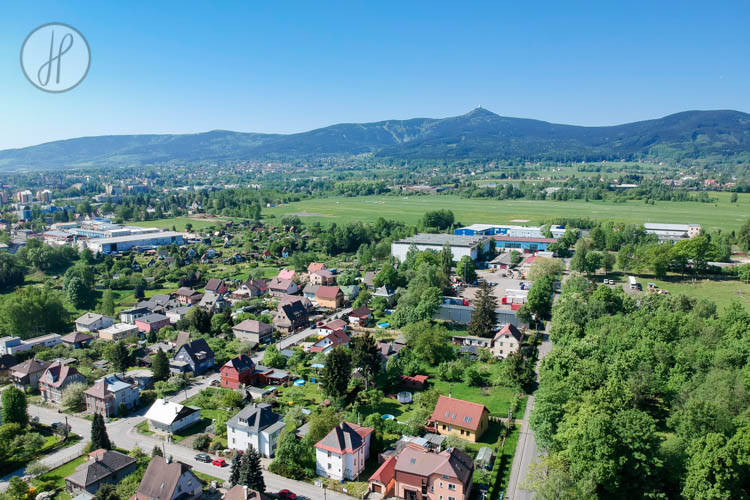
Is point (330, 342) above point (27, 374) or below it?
above

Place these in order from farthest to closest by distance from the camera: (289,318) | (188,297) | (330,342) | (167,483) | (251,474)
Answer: (188,297) < (289,318) < (330,342) < (251,474) < (167,483)

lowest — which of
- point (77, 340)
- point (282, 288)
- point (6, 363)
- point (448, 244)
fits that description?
point (77, 340)

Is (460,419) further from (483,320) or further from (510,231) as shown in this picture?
(510,231)

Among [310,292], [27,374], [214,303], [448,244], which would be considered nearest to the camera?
[27,374]

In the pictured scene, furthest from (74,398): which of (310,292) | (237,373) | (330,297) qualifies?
(310,292)

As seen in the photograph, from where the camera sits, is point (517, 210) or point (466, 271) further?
point (517, 210)

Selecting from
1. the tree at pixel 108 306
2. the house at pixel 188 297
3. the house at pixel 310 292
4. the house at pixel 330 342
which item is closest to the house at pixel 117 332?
the tree at pixel 108 306
